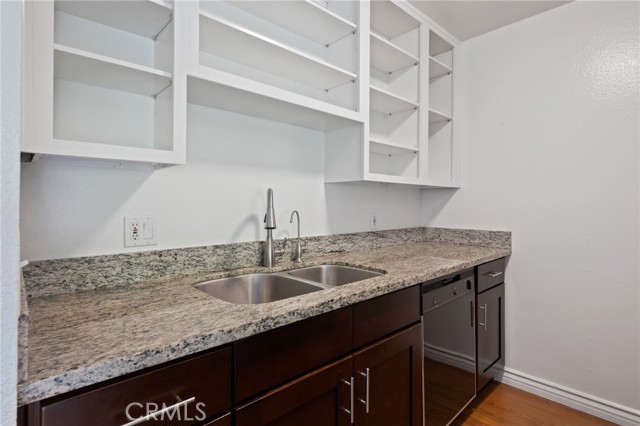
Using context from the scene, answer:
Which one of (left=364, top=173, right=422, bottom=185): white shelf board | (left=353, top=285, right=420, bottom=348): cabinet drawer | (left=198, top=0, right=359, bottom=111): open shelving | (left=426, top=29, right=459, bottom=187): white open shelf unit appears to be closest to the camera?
(left=353, top=285, right=420, bottom=348): cabinet drawer

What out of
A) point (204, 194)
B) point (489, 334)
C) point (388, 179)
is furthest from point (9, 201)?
point (489, 334)

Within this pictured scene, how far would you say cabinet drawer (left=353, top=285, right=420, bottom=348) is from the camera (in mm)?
1150

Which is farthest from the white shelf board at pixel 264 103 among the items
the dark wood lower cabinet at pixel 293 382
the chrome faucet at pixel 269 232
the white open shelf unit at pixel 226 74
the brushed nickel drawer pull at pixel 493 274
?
the brushed nickel drawer pull at pixel 493 274

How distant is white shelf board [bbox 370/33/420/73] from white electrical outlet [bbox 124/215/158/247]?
59.5 inches

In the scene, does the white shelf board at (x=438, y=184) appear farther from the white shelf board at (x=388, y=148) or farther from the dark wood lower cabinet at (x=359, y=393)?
the dark wood lower cabinet at (x=359, y=393)

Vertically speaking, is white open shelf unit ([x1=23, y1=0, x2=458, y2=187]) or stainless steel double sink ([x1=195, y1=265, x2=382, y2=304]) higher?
white open shelf unit ([x1=23, y1=0, x2=458, y2=187])

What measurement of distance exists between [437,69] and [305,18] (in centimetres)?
129

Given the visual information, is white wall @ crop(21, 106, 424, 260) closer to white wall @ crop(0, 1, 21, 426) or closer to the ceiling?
white wall @ crop(0, 1, 21, 426)

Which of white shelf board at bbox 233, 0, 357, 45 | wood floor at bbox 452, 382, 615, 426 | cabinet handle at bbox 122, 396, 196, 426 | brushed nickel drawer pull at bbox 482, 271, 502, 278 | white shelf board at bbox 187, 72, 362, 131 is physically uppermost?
white shelf board at bbox 233, 0, 357, 45

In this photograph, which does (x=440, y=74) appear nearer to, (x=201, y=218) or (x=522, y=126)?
(x=522, y=126)

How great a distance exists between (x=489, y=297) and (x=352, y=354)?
4.32 feet

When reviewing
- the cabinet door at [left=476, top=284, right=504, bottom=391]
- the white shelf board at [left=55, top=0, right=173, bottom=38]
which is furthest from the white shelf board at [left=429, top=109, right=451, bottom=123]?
the white shelf board at [left=55, top=0, right=173, bottom=38]

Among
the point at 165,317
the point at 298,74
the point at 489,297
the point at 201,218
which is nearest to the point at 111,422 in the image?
the point at 165,317

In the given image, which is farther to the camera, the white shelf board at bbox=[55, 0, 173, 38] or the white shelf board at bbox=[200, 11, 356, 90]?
the white shelf board at bbox=[200, 11, 356, 90]
